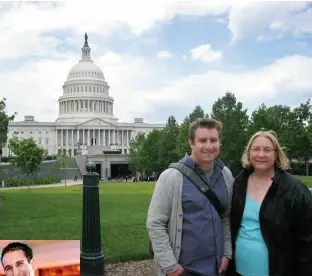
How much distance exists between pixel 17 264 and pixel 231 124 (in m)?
41.6

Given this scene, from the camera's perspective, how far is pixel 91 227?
6422mm

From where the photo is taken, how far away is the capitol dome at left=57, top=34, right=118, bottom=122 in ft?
421

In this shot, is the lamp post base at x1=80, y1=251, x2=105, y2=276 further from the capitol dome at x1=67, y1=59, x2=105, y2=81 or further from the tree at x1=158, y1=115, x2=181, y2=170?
the capitol dome at x1=67, y1=59, x2=105, y2=81

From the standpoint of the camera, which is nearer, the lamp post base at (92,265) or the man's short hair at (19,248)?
the man's short hair at (19,248)

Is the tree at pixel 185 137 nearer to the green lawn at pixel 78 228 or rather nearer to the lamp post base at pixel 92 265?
the green lawn at pixel 78 228

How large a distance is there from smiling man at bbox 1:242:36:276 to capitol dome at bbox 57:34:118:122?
124592 mm

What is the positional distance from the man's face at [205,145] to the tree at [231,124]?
3932cm

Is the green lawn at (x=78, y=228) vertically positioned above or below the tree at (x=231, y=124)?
below

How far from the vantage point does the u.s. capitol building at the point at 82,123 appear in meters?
125

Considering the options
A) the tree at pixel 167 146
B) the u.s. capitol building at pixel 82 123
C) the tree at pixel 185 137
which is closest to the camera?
the tree at pixel 185 137

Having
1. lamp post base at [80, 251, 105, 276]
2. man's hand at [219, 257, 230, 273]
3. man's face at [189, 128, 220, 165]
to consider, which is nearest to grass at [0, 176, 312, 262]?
lamp post base at [80, 251, 105, 276]

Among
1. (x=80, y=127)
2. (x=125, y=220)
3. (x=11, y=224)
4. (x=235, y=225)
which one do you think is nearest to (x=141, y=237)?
(x=125, y=220)

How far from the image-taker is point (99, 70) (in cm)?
13562

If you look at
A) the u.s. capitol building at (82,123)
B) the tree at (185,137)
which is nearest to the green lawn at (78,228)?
the tree at (185,137)
